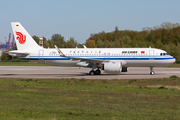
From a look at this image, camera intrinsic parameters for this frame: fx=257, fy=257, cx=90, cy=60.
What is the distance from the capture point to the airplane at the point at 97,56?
33.3 m

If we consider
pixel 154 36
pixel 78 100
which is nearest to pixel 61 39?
pixel 154 36

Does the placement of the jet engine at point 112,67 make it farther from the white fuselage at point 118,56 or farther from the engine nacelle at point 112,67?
the white fuselage at point 118,56

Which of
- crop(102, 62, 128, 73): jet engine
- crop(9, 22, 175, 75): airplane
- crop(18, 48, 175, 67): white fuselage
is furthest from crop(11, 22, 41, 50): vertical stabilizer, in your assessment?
crop(102, 62, 128, 73): jet engine

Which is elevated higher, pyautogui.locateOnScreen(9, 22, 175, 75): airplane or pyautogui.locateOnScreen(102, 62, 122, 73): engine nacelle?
pyautogui.locateOnScreen(9, 22, 175, 75): airplane

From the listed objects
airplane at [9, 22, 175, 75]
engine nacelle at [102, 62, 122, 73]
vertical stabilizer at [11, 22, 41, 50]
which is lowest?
engine nacelle at [102, 62, 122, 73]

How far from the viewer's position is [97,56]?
34.9 m

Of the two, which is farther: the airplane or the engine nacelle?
the airplane

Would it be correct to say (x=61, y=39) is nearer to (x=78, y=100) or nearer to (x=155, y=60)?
(x=155, y=60)

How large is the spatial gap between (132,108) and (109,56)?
76.1 ft

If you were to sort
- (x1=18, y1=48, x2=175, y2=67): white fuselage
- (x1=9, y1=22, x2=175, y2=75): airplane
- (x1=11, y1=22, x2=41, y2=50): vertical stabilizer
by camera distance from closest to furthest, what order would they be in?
(x1=9, y1=22, x2=175, y2=75): airplane < (x1=18, y1=48, x2=175, y2=67): white fuselage < (x1=11, y1=22, x2=41, y2=50): vertical stabilizer

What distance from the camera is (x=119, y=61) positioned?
34.1 meters

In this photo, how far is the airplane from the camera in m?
33.3

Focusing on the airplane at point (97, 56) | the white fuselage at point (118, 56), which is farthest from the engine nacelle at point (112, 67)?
the white fuselage at point (118, 56)

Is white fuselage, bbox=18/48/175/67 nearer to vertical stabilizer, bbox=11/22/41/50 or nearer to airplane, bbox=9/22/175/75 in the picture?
airplane, bbox=9/22/175/75
